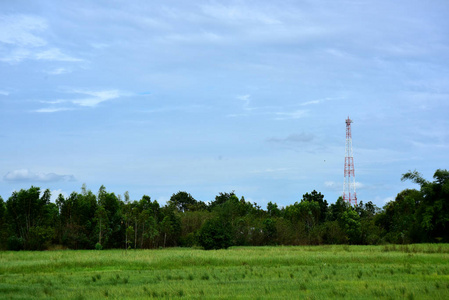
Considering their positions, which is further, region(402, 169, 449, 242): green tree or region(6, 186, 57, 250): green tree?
region(6, 186, 57, 250): green tree

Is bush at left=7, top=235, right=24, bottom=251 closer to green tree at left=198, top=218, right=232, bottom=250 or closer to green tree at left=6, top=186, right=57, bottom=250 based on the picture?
green tree at left=6, top=186, right=57, bottom=250

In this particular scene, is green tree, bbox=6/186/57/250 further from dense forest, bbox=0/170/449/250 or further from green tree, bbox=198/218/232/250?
green tree, bbox=198/218/232/250

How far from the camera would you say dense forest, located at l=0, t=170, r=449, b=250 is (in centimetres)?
6384

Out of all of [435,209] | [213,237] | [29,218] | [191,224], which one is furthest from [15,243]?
[435,209]

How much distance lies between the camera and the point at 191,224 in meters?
86.3

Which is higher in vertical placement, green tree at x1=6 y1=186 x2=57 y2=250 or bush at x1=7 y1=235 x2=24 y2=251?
Answer: green tree at x1=6 y1=186 x2=57 y2=250

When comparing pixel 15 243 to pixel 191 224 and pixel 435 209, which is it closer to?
pixel 191 224

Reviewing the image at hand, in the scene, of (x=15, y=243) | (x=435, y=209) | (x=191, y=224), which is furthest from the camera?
(x=191, y=224)

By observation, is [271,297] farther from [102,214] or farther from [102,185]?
[102,185]

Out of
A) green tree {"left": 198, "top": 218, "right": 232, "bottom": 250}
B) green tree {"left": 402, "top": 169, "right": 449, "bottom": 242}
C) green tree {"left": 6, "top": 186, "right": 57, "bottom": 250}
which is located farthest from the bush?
green tree {"left": 402, "top": 169, "right": 449, "bottom": 242}

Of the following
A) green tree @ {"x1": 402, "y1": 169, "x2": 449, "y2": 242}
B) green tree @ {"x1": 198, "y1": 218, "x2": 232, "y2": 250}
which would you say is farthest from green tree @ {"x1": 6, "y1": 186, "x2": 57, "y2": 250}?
green tree @ {"x1": 402, "y1": 169, "x2": 449, "y2": 242}

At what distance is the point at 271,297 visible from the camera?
1695cm

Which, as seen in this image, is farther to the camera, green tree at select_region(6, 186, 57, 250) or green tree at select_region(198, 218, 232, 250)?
green tree at select_region(6, 186, 57, 250)

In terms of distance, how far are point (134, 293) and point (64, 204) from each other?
5877cm
